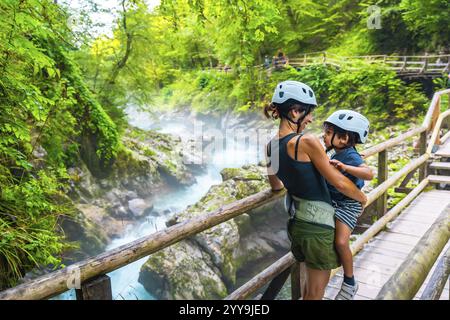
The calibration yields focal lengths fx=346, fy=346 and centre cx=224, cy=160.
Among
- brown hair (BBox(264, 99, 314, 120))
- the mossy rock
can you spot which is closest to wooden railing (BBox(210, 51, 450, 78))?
the mossy rock

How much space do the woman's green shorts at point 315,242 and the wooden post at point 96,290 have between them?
3.96 ft

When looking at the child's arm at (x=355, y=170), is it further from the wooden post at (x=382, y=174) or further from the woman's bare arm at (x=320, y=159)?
the wooden post at (x=382, y=174)

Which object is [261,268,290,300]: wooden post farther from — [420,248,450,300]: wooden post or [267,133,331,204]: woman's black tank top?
[420,248,450,300]: wooden post

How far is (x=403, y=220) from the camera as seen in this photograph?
16.6 feet

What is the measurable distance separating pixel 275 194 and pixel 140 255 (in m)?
1.26

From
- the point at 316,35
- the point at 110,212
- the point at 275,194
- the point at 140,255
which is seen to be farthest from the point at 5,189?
the point at 316,35

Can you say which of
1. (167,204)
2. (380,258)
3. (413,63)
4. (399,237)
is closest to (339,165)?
(380,258)

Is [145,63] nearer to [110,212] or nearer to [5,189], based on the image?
[110,212]

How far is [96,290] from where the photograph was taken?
1769 mm

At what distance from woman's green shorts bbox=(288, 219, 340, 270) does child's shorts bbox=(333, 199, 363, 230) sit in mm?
148

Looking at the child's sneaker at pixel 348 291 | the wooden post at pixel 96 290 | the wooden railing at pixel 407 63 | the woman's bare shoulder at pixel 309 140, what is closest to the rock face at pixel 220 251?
the child's sneaker at pixel 348 291

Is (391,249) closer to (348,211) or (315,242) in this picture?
(348,211)

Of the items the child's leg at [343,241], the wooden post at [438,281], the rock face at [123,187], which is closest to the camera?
the wooden post at [438,281]

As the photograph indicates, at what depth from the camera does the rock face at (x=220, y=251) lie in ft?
28.9
